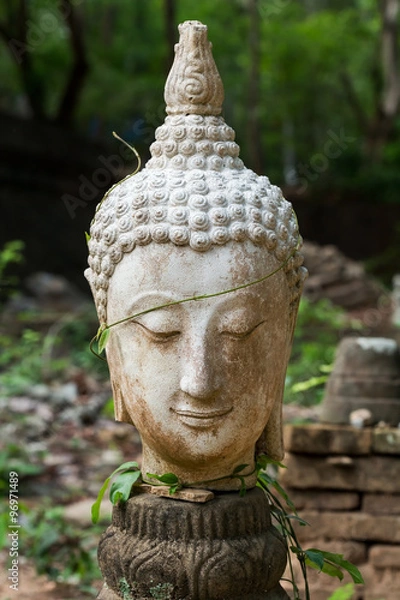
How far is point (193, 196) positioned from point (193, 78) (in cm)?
41

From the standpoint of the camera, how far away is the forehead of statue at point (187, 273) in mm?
2174

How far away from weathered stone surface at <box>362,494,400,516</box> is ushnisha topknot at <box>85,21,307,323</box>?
1.46 metres

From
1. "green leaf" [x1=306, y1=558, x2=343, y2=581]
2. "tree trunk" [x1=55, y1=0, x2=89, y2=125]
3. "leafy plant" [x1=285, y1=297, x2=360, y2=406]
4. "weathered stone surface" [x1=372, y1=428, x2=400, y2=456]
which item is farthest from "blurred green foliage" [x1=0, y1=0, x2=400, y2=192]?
"green leaf" [x1=306, y1=558, x2=343, y2=581]

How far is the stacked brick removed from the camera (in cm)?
345

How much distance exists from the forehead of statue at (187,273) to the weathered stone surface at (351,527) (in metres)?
1.59

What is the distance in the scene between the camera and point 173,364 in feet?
7.18

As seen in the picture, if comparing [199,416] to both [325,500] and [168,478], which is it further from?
[325,500]

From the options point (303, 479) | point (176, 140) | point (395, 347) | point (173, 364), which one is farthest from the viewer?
point (395, 347)

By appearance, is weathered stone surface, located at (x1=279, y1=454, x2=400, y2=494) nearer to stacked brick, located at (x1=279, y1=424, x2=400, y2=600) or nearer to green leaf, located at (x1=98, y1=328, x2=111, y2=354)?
stacked brick, located at (x1=279, y1=424, x2=400, y2=600)

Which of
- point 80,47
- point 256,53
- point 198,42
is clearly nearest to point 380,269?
point 256,53

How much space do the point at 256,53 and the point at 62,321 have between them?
7.66 meters

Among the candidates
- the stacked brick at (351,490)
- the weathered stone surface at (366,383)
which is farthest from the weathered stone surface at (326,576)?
the weathered stone surface at (366,383)

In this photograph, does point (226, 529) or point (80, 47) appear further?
point (80, 47)

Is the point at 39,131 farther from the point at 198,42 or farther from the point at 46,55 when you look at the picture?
the point at 198,42
